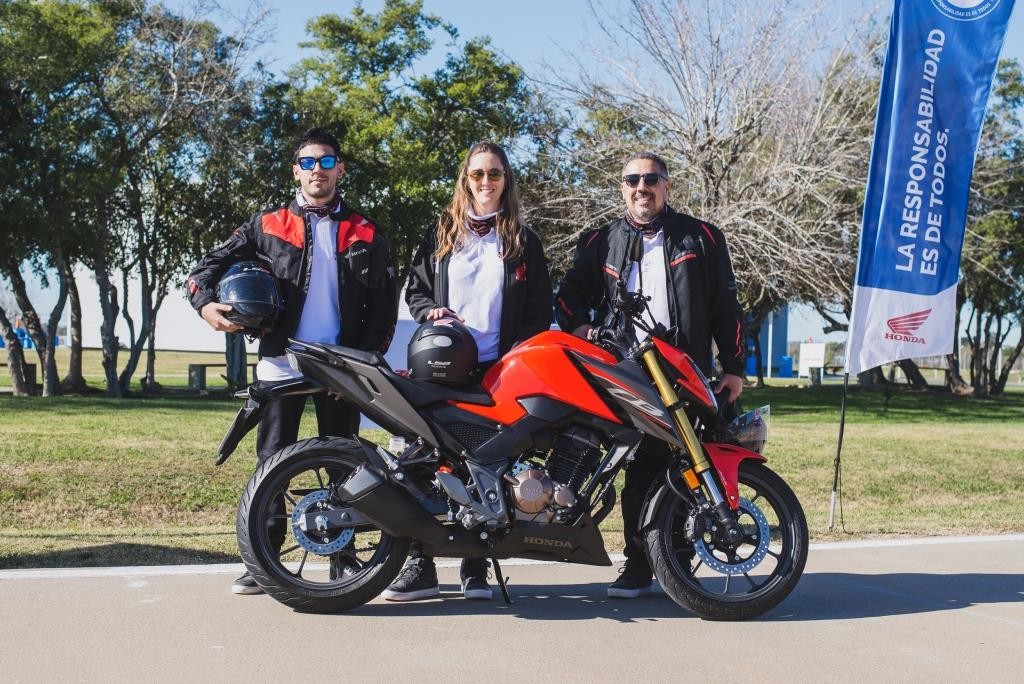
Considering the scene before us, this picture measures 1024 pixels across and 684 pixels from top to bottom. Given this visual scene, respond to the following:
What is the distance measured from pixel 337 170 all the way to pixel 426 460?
4.62 feet

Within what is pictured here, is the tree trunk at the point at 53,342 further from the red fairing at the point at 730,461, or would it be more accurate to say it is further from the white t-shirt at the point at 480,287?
the red fairing at the point at 730,461

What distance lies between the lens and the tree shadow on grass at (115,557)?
5602 mm

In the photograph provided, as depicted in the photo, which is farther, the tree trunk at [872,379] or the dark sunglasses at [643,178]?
the tree trunk at [872,379]

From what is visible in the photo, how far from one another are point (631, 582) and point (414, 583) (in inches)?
38.0

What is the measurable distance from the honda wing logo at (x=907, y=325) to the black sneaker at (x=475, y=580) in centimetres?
377

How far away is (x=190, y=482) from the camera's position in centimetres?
927

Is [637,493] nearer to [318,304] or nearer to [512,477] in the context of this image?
[512,477]

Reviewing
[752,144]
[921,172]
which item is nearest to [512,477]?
[921,172]

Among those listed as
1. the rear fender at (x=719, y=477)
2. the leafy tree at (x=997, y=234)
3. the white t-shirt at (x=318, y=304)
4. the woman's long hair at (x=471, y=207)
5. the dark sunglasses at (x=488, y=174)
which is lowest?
the rear fender at (x=719, y=477)

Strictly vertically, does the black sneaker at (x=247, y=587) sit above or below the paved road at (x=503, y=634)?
above

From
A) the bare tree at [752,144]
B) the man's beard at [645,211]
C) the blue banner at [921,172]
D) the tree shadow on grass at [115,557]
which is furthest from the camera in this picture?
the bare tree at [752,144]

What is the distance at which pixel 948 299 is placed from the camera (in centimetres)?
748

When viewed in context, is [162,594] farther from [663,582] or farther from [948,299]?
[948,299]

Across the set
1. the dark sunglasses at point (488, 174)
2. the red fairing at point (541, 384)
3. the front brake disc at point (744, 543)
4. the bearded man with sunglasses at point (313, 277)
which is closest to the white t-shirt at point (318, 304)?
the bearded man with sunglasses at point (313, 277)
